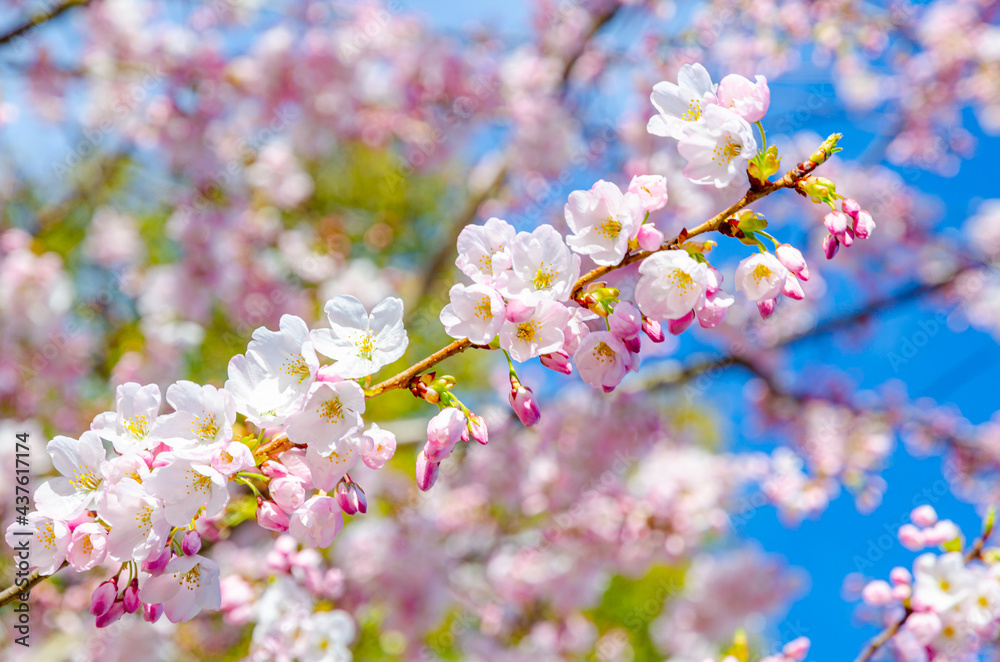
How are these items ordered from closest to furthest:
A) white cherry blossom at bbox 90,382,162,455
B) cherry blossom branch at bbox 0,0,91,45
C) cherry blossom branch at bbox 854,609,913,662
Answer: white cherry blossom at bbox 90,382,162,455 → cherry blossom branch at bbox 854,609,913,662 → cherry blossom branch at bbox 0,0,91,45

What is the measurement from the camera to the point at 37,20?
241 cm

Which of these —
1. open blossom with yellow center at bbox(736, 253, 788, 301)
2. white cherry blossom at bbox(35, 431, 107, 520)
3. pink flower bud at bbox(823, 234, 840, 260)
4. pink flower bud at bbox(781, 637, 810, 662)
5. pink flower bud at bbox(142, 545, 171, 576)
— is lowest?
pink flower bud at bbox(781, 637, 810, 662)

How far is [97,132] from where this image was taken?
15.6 feet

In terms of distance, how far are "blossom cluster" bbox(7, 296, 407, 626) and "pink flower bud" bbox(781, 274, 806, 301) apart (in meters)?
0.65

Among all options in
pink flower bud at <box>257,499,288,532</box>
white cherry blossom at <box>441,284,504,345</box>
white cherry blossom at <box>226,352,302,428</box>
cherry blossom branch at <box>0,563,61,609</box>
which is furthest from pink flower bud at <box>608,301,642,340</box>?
cherry blossom branch at <box>0,563,61,609</box>

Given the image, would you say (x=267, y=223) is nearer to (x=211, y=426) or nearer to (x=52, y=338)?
(x=52, y=338)

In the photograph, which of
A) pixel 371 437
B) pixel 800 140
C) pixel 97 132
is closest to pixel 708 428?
pixel 800 140

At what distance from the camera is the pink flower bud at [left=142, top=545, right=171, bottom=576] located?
0.91 m

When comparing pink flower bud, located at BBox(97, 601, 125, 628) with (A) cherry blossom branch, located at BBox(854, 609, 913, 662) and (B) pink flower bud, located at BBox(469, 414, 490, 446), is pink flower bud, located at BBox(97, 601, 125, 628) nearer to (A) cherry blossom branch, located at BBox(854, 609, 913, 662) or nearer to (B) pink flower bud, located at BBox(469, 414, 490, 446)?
(B) pink flower bud, located at BBox(469, 414, 490, 446)

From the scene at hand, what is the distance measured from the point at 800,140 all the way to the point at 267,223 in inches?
191

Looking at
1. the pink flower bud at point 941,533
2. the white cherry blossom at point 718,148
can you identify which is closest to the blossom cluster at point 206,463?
the white cherry blossom at point 718,148

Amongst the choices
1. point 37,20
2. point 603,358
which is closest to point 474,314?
point 603,358

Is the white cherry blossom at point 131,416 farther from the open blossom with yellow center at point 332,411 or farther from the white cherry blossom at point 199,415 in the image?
the open blossom with yellow center at point 332,411

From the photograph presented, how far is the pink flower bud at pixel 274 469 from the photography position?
3.14ft
